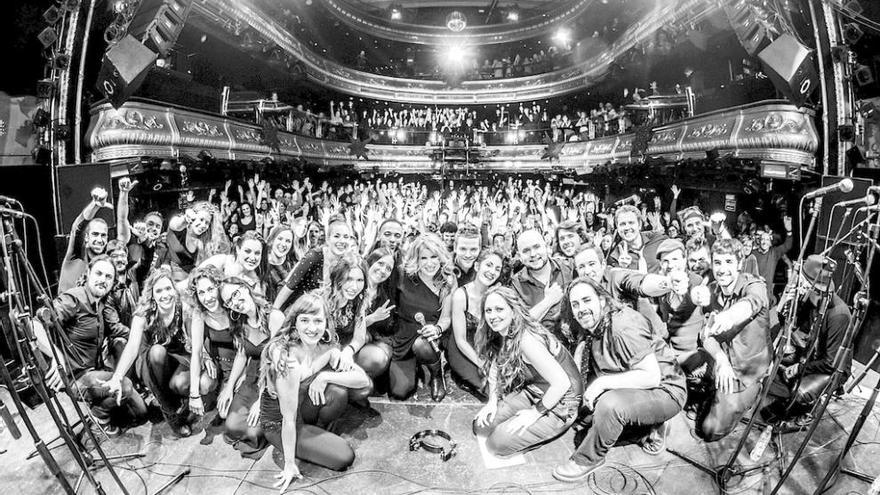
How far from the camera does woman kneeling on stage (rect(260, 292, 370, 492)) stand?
8.86 ft

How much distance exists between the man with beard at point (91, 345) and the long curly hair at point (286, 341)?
4.91 feet

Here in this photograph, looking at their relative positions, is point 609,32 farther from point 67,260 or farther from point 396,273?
point 67,260

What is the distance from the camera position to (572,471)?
2828mm

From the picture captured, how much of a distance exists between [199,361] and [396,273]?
1888mm

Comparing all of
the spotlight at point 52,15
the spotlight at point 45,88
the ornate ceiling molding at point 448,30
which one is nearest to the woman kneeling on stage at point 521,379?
the spotlight at point 45,88

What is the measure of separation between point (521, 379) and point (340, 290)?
5.79 feet

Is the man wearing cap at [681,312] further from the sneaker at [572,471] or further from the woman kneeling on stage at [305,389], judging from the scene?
the woman kneeling on stage at [305,389]

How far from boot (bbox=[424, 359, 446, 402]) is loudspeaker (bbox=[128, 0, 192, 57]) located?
19.9 feet

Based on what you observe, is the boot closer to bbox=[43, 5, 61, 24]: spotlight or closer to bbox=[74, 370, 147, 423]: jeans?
bbox=[74, 370, 147, 423]: jeans

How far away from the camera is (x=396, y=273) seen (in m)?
4.19

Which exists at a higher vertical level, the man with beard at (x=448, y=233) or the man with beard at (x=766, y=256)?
the man with beard at (x=448, y=233)

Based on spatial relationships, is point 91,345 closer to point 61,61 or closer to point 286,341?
point 286,341

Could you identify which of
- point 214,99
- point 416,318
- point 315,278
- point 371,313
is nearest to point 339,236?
point 315,278

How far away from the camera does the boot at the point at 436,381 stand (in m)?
4.01
